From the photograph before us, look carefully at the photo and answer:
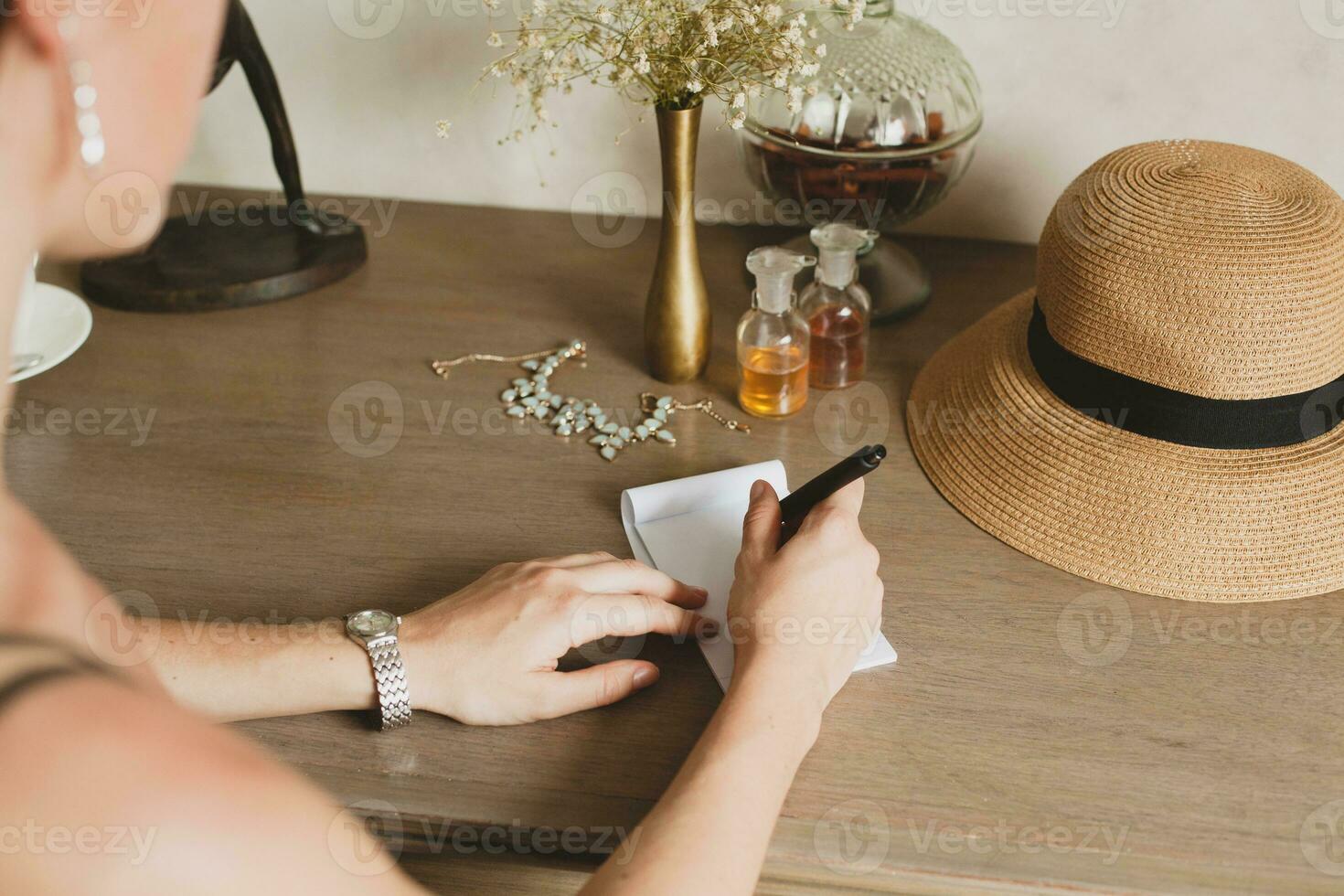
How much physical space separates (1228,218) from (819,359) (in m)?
0.41

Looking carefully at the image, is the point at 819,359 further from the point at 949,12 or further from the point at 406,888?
the point at 406,888

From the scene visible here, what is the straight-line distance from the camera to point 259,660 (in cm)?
81

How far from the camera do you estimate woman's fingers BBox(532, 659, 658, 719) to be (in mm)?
793

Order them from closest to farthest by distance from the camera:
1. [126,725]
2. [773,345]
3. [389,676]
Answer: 1. [126,725]
2. [389,676]
3. [773,345]

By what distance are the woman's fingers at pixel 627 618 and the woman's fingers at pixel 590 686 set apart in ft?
0.08

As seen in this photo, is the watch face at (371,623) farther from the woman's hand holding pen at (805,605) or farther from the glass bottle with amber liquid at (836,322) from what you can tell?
the glass bottle with amber liquid at (836,322)

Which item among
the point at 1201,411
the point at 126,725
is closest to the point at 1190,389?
the point at 1201,411

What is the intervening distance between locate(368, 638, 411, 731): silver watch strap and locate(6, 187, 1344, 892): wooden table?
2 cm

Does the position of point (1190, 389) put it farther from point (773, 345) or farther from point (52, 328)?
point (52, 328)

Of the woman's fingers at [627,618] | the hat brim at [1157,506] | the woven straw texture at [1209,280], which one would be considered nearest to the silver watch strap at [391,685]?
the woman's fingers at [627,618]

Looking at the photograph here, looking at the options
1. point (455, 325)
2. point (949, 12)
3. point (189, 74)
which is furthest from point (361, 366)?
point (949, 12)

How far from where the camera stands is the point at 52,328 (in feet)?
4.08

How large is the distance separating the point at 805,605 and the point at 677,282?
434 millimetres

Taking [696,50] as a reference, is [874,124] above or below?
below
